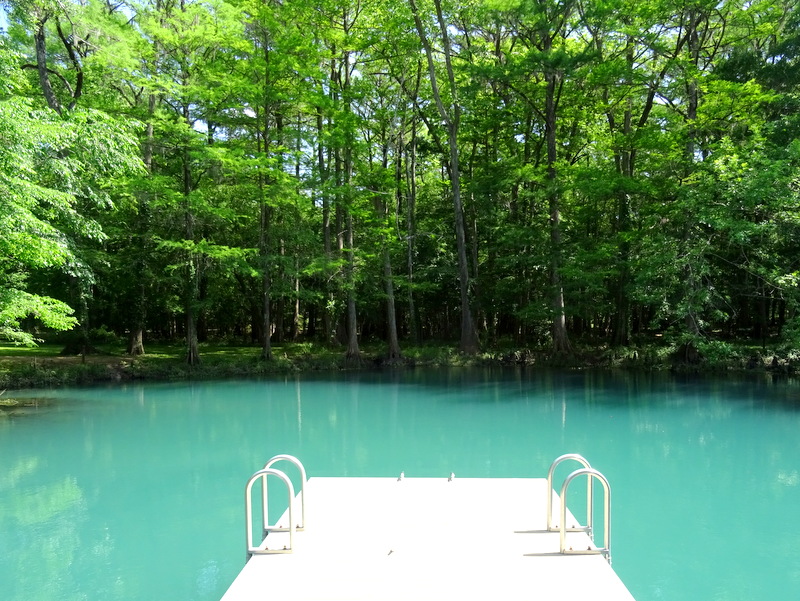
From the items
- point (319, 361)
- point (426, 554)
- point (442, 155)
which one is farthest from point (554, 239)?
point (426, 554)

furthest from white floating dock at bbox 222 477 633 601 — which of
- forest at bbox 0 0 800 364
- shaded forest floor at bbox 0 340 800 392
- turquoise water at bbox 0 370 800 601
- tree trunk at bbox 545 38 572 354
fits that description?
tree trunk at bbox 545 38 572 354

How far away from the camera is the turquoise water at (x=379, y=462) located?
223 inches

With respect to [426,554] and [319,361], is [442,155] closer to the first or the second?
[319,361]

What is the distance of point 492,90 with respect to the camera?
85.1ft

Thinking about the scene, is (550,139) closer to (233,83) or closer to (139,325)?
(233,83)

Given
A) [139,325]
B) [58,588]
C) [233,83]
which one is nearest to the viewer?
[58,588]

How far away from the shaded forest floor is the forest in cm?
78

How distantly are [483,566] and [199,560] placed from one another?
3.02 meters

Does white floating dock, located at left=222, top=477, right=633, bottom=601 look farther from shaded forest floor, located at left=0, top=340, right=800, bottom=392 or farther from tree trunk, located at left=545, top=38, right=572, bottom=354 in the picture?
tree trunk, located at left=545, top=38, right=572, bottom=354

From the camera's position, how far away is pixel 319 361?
72.3ft

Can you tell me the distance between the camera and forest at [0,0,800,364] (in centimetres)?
1748

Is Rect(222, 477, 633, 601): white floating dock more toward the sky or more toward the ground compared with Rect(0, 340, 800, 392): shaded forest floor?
more toward the ground

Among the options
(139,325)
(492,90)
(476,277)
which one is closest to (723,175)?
(476,277)

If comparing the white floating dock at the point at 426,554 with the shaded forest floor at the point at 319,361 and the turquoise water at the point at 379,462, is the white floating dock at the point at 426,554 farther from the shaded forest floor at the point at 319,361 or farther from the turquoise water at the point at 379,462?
the shaded forest floor at the point at 319,361
